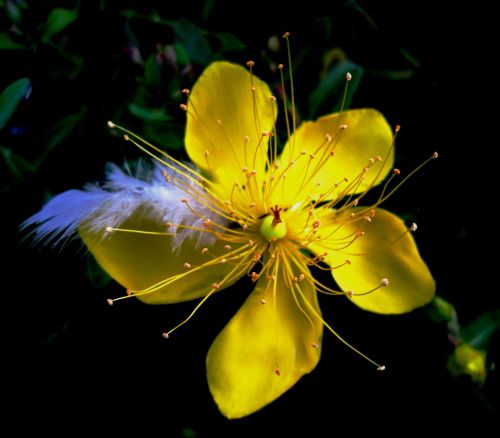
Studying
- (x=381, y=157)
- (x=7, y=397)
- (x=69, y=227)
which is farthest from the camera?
(x=7, y=397)

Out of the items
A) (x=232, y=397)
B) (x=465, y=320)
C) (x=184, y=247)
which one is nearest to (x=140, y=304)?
(x=184, y=247)

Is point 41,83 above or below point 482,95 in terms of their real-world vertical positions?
below

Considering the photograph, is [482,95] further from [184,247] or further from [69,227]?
[69,227]

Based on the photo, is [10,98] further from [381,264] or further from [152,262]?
[381,264]

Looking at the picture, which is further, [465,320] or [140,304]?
[465,320]

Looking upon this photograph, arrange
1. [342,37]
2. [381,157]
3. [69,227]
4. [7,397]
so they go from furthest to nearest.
A: [342,37] < [7,397] < [381,157] < [69,227]

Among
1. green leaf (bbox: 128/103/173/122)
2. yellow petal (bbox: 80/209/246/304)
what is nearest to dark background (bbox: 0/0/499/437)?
green leaf (bbox: 128/103/173/122)

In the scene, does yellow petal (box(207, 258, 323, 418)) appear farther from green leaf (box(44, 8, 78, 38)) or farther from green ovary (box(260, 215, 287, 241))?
green leaf (box(44, 8, 78, 38))
